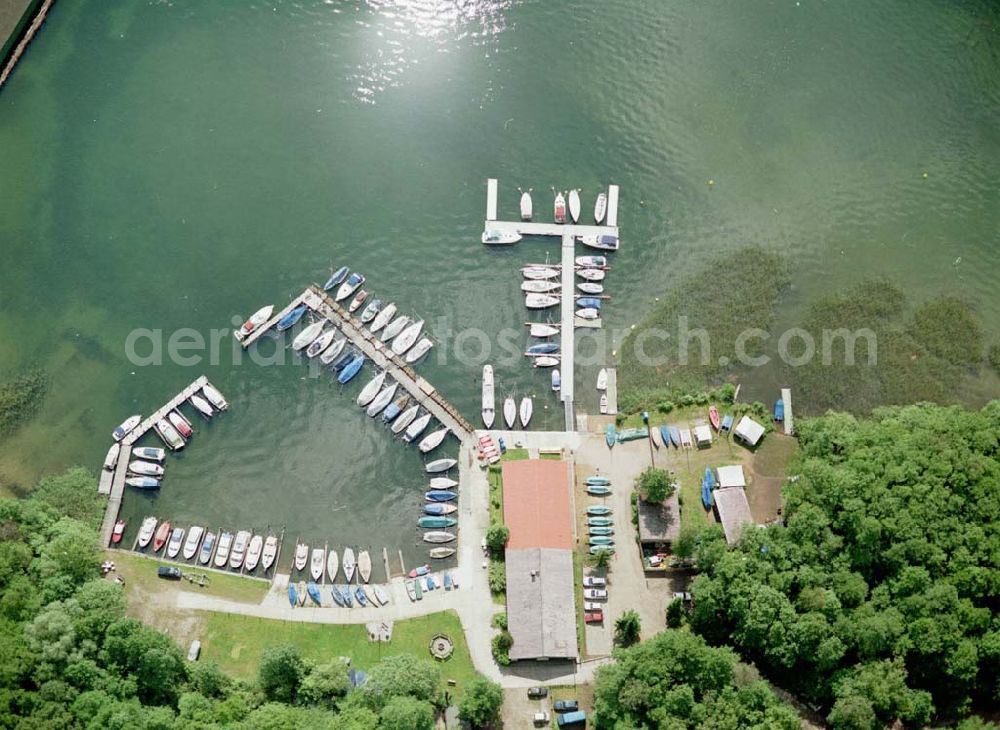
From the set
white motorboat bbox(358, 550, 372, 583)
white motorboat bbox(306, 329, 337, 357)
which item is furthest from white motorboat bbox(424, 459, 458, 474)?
white motorboat bbox(306, 329, 337, 357)

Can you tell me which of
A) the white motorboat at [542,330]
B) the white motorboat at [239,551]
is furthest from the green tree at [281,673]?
the white motorboat at [542,330]

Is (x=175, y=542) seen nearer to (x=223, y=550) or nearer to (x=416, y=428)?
Answer: (x=223, y=550)

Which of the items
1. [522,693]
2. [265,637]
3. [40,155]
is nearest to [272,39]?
[40,155]

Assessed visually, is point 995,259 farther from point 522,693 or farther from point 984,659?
point 522,693

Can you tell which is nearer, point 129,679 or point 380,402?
point 129,679

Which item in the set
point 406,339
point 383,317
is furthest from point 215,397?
point 406,339

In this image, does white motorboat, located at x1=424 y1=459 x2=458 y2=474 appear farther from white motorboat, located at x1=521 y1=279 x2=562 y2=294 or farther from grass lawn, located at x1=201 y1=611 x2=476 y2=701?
white motorboat, located at x1=521 y1=279 x2=562 y2=294
